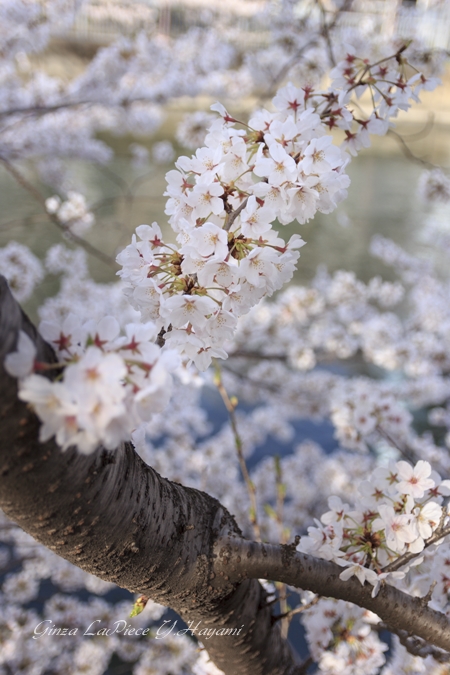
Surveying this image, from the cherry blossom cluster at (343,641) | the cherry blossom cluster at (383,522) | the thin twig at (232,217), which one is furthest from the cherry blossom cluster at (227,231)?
the cherry blossom cluster at (343,641)

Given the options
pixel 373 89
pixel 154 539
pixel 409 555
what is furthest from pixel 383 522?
pixel 373 89

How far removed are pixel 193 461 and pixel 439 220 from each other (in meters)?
5.02

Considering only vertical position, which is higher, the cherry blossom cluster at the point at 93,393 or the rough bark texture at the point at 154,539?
the cherry blossom cluster at the point at 93,393

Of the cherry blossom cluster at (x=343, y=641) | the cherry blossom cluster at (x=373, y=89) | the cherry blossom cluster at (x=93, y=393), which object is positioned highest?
the cherry blossom cluster at (x=373, y=89)

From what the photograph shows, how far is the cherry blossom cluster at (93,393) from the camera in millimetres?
278

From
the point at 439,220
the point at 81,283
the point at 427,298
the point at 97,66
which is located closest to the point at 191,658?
the point at 81,283

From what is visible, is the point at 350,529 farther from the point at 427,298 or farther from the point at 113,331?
the point at 427,298

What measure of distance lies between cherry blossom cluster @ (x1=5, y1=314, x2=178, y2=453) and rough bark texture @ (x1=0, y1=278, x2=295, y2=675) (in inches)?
0.6

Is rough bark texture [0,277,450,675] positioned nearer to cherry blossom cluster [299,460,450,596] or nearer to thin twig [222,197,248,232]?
cherry blossom cluster [299,460,450,596]

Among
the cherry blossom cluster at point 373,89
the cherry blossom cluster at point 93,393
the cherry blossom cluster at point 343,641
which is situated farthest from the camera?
the cherry blossom cluster at point 343,641

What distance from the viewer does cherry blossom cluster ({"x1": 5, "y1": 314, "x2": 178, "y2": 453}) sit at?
278mm

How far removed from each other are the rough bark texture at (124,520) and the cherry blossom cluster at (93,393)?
2 cm

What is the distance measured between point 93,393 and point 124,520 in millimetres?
161

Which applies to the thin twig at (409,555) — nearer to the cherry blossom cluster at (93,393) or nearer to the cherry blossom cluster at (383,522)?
the cherry blossom cluster at (383,522)
